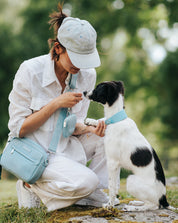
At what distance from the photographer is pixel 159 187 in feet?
10.9

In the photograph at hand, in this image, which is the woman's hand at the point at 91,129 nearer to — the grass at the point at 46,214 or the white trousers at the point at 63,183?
the white trousers at the point at 63,183

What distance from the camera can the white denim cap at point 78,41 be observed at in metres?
3.28

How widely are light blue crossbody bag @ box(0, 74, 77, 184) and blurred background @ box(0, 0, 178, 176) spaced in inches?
340

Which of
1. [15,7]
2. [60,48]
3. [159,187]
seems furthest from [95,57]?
[15,7]

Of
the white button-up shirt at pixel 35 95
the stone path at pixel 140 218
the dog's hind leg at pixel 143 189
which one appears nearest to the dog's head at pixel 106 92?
the white button-up shirt at pixel 35 95

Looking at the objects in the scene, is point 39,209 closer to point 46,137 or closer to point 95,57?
point 46,137

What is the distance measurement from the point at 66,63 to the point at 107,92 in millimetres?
558

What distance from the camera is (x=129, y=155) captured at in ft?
11.0

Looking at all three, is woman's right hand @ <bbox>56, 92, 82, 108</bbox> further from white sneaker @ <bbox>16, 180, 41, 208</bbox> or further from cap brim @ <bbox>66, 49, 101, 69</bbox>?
white sneaker @ <bbox>16, 180, 41, 208</bbox>

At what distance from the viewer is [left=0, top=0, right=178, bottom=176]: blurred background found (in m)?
14.1

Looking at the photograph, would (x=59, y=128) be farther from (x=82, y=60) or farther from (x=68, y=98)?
(x=82, y=60)

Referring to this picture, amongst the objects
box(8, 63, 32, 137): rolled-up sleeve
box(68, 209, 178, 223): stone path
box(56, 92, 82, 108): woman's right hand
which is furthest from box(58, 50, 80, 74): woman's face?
box(68, 209, 178, 223): stone path

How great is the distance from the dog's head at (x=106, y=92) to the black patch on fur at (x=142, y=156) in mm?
616

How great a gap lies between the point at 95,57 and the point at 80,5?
1391cm
